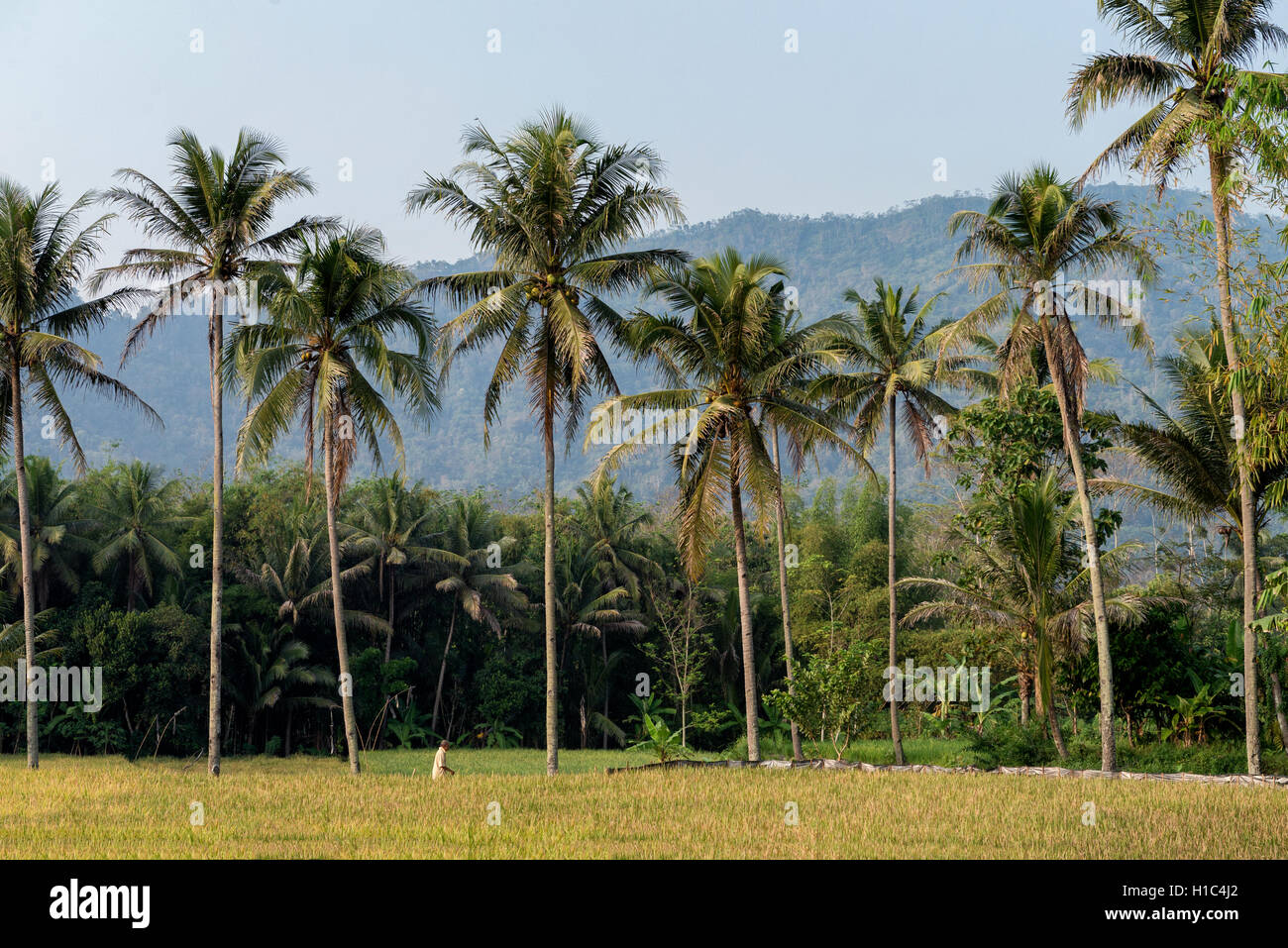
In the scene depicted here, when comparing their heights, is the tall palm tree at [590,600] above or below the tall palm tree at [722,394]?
below

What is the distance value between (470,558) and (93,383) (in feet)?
71.8

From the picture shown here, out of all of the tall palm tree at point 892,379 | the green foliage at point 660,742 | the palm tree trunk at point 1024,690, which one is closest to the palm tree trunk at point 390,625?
the green foliage at point 660,742

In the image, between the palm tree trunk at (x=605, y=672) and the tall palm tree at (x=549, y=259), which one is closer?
the tall palm tree at (x=549, y=259)

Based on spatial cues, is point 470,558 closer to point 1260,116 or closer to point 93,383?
point 93,383

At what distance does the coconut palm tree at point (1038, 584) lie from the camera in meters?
29.6

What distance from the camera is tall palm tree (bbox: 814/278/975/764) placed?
33.3 metres

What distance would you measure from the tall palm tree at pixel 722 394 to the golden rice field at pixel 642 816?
6.12 metres

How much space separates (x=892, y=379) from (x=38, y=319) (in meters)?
22.2

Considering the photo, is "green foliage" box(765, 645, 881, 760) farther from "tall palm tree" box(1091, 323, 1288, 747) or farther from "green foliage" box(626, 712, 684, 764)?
"tall palm tree" box(1091, 323, 1288, 747)

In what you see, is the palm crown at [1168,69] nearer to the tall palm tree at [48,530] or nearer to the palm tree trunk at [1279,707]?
the palm tree trunk at [1279,707]

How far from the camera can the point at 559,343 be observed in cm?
2634

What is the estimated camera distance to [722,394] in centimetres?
2705

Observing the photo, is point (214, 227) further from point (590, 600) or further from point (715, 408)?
point (590, 600)
